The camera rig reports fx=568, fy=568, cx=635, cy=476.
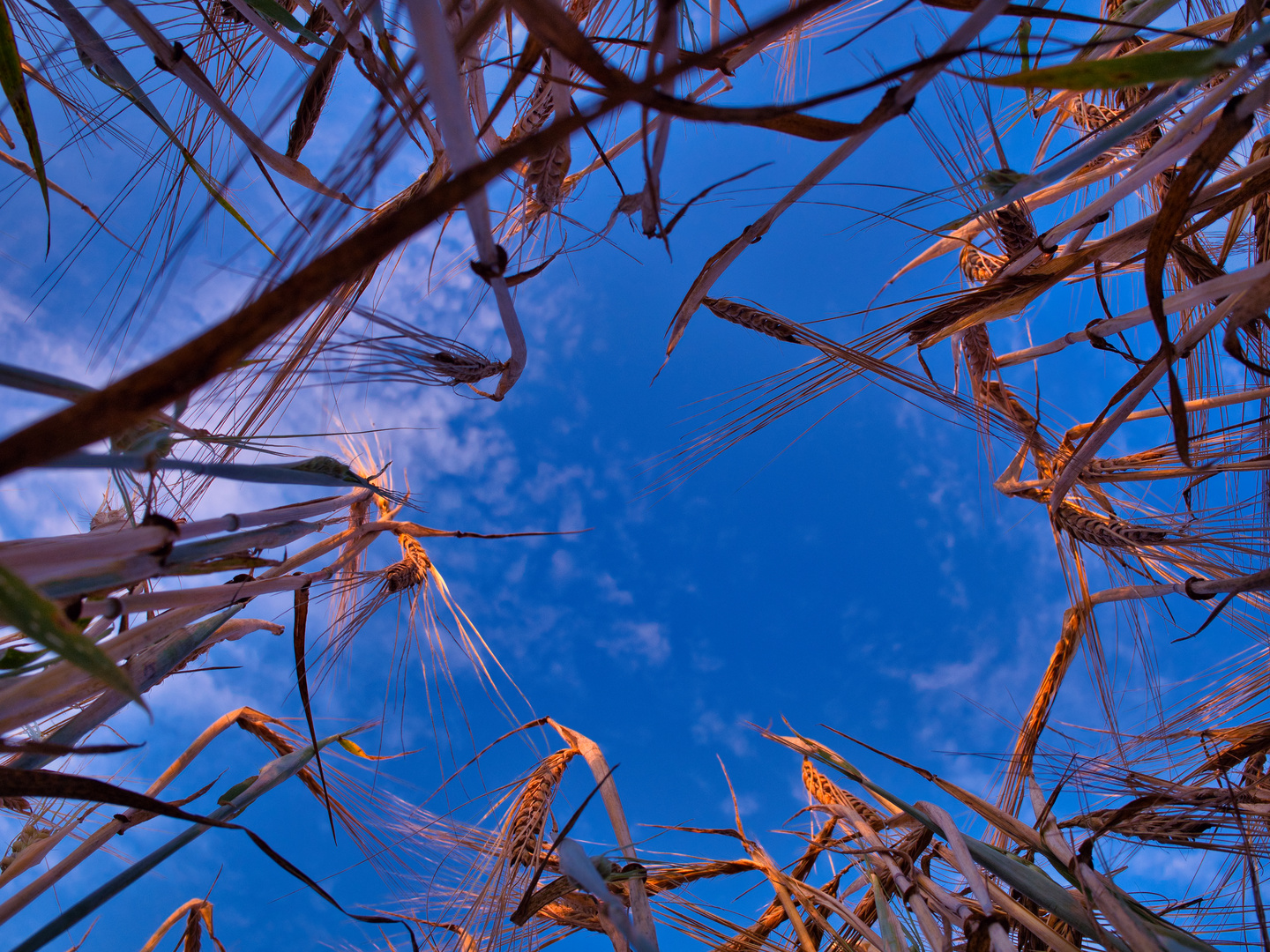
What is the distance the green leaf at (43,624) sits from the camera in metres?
0.25

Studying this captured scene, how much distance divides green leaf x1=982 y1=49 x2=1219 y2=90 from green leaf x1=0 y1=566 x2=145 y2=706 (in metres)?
0.54

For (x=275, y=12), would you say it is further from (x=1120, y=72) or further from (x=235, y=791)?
(x=235, y=791)

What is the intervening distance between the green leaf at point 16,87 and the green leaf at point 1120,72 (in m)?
0.77

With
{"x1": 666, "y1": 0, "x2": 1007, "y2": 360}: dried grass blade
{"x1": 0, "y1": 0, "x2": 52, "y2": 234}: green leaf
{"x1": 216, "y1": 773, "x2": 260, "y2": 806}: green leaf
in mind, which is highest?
{"x1": 666, "y1": 0, "x2": 1007, "y2": 360}: dried grass blade

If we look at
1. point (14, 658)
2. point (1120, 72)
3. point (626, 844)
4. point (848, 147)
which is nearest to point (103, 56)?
point (14, 658)

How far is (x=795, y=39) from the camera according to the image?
1.31m

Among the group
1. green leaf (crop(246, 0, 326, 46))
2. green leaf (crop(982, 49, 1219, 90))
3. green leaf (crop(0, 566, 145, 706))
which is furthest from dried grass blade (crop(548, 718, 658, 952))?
green leaf (crop(246, 0, 326, 46))

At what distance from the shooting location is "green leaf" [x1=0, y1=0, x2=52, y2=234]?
50cm

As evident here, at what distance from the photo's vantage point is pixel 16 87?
1.74ft

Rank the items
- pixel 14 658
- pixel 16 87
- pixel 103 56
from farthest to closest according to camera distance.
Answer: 1. pixel 103 56
2. pixel 16 87
3. pixel 14 658

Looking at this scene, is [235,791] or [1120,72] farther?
[235,791]

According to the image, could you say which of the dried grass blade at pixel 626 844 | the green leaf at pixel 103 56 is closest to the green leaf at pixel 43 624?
the green leaf at pixel 103 56

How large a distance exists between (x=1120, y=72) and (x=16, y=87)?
89cm

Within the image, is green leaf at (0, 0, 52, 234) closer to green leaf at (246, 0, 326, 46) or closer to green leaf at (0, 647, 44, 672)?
green leaf at (246, 0, 326, 46)
